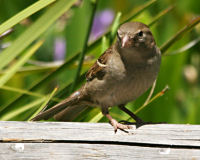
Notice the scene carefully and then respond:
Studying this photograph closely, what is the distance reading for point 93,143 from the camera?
1.74 meters

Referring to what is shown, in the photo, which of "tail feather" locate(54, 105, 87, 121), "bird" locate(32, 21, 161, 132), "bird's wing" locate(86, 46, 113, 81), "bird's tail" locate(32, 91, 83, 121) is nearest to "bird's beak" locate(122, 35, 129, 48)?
"bird" locate(32, 21, 161, 132)

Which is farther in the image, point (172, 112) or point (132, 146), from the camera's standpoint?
point (172, 112)

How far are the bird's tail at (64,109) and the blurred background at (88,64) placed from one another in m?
0.06

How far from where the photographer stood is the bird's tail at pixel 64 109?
Answer: 2.16 meters

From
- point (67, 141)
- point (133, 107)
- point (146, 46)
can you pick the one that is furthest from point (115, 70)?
point (133, 107)

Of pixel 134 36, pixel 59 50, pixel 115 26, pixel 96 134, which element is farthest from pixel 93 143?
pixel 59 50

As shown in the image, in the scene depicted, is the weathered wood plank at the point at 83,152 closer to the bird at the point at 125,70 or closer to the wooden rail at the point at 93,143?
the wooden rail at the point at 93,143

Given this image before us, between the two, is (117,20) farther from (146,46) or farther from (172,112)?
(172,112)

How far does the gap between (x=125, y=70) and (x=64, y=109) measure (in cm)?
44

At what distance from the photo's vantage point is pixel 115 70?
83.2 inches

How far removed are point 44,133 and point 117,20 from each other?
0.83m

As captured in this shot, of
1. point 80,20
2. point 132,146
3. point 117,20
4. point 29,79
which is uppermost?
point 117,20

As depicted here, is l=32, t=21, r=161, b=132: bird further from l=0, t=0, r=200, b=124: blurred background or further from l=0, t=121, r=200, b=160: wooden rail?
l=0, t=121, r=200, b=160: wooden rail

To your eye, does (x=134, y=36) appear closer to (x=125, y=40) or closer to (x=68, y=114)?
(x=125, y=40)
